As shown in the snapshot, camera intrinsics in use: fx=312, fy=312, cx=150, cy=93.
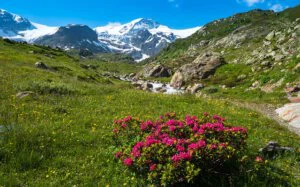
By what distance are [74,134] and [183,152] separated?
6430 mm

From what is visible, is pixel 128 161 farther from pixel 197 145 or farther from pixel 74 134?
pixel 74 134

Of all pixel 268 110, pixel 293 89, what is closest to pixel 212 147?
pixel 268 110

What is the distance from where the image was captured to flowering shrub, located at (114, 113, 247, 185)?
8969 millimetres

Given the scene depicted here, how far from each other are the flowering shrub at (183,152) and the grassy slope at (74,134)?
0.83 m

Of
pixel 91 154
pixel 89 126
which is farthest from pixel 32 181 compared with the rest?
pixel 89 126

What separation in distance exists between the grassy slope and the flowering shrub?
0.83 m

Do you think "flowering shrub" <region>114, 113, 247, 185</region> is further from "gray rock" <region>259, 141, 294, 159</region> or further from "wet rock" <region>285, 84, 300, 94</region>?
"wet rock" <region>285, 84, 300, 94</region>

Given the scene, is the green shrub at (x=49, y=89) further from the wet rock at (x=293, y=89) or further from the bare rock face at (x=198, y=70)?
the bare rock face at (x=198, y=70)

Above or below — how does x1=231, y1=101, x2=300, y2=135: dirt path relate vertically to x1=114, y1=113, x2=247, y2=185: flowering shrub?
above

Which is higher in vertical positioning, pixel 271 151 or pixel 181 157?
pixel 181 157

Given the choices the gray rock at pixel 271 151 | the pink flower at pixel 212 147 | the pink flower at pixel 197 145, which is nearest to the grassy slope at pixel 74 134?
the gray rock at pixel 271 151

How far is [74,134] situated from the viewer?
46.0 ft

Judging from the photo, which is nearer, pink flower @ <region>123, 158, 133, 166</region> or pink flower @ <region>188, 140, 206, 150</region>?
pink flower @ <region>188, 140, 206, 150</region>

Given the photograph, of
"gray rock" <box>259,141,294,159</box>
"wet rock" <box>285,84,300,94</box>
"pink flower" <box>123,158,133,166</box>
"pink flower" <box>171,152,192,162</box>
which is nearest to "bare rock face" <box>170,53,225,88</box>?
"wet rock" <box>285,84,300,94</box>
